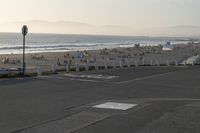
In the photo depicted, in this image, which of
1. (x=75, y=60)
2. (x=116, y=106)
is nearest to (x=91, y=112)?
(x=116, y=106)

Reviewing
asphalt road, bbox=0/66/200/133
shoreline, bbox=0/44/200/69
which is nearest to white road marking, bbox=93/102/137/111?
asphalt road, bbox=0/66/200/133

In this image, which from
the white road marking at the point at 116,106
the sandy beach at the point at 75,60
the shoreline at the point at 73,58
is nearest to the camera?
the white road marking at the point at 116,106

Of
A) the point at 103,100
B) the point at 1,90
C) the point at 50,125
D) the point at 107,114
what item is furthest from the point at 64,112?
the point at 1,90

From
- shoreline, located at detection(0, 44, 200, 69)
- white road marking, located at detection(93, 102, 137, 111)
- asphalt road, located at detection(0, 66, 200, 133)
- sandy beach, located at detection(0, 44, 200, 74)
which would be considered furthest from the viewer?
shoreline, located at detection(0, 44, 200, 69)

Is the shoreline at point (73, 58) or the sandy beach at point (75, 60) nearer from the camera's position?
the sandy beach at point (75, 60)

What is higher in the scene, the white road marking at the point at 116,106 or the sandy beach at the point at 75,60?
the white road marking at the point at 116,106

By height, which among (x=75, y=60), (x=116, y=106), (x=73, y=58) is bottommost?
(x=75, y=60)

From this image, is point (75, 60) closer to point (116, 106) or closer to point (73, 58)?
point (73, 58)

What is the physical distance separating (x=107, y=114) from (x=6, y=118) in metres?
2.63

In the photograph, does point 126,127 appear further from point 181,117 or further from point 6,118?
point 6,118

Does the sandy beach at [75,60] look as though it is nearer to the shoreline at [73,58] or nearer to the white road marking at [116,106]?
the shoreline at [73,58]

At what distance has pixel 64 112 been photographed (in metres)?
11.4

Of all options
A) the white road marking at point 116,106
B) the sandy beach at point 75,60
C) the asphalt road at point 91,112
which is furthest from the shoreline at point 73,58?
the white road marking at point 116,106

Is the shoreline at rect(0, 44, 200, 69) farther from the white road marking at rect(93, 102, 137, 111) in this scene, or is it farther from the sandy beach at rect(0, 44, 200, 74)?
the white road marking at rect(93, 102, 137, 111)
